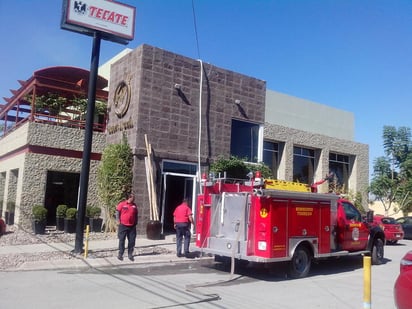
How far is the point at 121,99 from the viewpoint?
18844 mm

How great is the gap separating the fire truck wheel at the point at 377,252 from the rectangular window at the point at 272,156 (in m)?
11.2

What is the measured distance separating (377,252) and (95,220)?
1044 centimetres

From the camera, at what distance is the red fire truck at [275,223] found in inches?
383

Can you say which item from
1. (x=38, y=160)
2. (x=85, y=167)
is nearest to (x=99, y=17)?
(x=85, y=167)

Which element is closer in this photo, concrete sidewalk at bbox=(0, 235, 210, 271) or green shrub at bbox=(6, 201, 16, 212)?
concrete sidewalk at bbox=(0, 235, 210, 271)

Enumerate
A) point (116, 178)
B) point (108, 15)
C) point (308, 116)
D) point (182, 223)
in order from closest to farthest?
point (182, 223) → point (108, 15) → point (116, 178) → point (308, 116)

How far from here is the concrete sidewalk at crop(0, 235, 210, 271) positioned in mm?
10734

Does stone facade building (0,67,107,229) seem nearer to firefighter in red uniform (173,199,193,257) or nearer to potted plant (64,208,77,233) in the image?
potted plant (64,208,77,233)

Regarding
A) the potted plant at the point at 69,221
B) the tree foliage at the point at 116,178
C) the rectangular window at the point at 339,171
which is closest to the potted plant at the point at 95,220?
the tree foliage at the point at 116,178

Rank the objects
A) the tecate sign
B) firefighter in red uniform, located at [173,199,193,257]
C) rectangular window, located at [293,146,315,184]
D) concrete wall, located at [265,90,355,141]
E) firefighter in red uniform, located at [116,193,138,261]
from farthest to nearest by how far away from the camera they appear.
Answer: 1. rectangular window, located at [293,146,315,184]
2. concrete wall, located at [265,90,355,141]
3. the tecate sign
4. firefighter in red uniform, located at [173,199,193,257]
5. firefighter in red uniform, located at [116,193,138,261]

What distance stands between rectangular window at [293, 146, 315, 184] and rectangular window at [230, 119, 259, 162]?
16.3 ft

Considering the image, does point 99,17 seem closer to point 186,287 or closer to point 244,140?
point 244,140

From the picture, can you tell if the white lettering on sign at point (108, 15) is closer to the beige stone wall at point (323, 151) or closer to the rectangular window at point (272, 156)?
the beige stone wall at point (323, 151)

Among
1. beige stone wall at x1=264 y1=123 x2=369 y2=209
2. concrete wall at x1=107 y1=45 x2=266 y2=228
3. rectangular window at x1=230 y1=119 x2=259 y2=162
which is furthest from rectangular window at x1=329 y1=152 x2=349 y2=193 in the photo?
concrete wall at x1=107 y1=45 x2=266 y2=228
